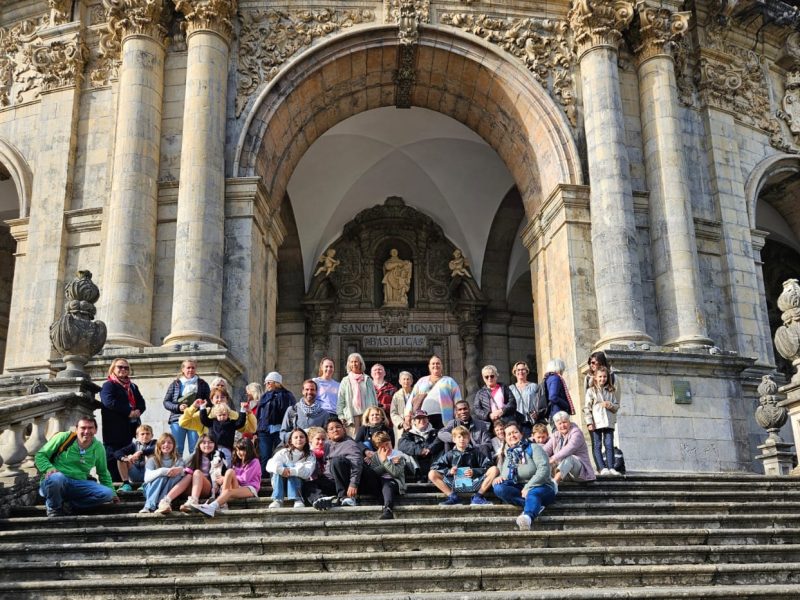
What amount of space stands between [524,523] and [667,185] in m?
9.57

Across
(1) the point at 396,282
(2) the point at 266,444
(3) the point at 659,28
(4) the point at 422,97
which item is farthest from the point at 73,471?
(1) the point at 396,282

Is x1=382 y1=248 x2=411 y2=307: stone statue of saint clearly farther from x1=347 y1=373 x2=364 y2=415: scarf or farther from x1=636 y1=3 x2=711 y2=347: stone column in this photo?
x1=347 y1=373 x2=364 y2=415: scarf

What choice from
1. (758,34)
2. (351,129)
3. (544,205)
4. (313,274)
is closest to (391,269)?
(313,274)

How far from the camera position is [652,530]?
847cm

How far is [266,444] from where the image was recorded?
11.0 m

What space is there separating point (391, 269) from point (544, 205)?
707 cm

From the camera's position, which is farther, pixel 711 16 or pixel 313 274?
pixel 313 274

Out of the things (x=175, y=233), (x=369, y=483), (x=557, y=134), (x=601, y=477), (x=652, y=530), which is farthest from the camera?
(x=557, y=134)

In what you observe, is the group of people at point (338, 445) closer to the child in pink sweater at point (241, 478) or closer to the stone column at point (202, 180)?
the child in pink sweater at point (241, 478)

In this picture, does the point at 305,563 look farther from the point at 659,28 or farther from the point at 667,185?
the point at 659,28

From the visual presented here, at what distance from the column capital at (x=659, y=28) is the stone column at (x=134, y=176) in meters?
9.11

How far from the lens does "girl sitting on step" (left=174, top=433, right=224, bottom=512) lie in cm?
888

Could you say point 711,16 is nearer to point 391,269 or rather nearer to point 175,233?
point 391,269

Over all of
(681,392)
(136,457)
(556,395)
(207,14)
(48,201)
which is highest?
(207,14)
